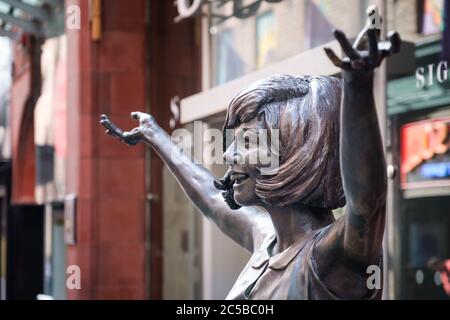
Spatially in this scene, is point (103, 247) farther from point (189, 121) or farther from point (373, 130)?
point (373, 130)

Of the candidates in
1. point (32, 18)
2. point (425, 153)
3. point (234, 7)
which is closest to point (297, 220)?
point (425, 153)

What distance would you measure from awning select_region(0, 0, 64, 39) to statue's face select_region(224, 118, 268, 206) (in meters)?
7.94

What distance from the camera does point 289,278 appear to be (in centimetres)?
182

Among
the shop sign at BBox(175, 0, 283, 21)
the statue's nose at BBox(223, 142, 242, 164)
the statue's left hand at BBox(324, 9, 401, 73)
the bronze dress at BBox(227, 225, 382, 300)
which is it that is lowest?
the bronze dress at BBox(227, 225, 382, 300)

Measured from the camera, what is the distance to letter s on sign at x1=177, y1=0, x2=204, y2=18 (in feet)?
22.4

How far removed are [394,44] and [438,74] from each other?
3.47 metres

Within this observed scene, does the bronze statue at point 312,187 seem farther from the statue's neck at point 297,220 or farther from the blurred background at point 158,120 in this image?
the blurred background at point 158,120

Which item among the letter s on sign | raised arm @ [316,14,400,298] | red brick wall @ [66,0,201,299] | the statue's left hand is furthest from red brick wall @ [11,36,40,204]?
the statue's left hand

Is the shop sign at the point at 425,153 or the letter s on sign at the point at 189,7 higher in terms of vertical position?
the letter s on sign at the point at 189,7

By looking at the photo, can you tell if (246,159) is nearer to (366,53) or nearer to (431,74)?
(366,53)

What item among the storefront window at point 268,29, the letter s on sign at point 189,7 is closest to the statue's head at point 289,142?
the storefront window at point 268,29

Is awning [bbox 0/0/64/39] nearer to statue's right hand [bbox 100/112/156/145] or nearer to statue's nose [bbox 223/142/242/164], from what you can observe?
statue's right hand [bbox 100/112/156/145]

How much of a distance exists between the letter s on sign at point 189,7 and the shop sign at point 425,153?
8.26 ft

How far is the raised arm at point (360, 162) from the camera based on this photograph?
1413mm
